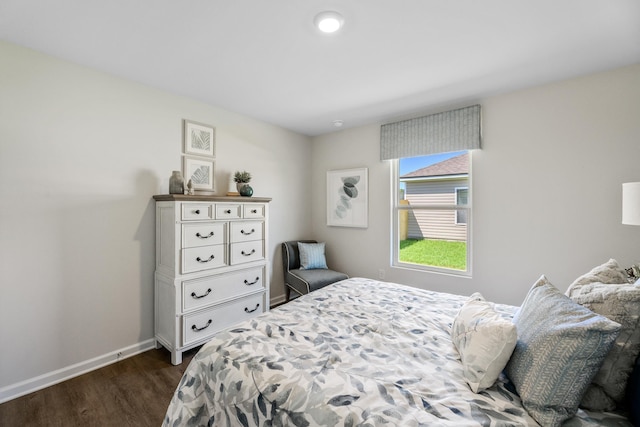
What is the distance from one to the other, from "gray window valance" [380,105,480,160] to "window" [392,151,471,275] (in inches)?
6.3

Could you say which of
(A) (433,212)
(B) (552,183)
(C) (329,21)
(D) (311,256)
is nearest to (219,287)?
(D) (311,256)

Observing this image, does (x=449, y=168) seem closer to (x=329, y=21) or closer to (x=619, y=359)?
(x=329, y=21)

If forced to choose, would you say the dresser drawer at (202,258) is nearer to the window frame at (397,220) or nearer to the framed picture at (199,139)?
the framed picture at (199,139)

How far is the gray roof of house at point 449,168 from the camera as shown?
301 centimetres

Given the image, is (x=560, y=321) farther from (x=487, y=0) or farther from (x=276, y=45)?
(x=276, y=45)

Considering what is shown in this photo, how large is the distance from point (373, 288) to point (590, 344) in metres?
1.45

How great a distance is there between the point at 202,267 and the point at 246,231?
55 centimetres

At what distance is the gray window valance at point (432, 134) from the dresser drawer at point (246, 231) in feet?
5.90

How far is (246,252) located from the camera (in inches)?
109

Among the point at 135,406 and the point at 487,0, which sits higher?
the point at 487,0

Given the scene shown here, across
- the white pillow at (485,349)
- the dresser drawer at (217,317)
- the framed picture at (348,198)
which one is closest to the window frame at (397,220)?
the framed picture at (348,198)

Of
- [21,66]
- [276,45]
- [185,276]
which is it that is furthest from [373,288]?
[21,66]

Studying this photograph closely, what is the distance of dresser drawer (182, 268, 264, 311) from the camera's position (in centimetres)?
231

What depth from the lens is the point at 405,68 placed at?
2201 mm
